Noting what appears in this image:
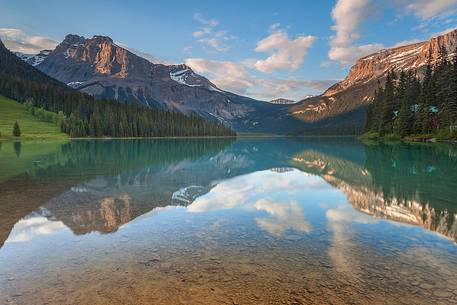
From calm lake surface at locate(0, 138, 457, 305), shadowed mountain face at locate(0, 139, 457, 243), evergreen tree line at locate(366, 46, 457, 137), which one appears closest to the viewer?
calm lake surface at locate(0, 138, 457, 305)

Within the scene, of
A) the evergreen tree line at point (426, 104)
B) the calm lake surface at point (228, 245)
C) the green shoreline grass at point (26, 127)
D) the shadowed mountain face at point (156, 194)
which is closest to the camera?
the calm lake surface at point (228, 245)

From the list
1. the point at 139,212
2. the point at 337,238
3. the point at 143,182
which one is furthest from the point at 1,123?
the point at 337,238

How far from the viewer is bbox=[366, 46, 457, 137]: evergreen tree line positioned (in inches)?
3558

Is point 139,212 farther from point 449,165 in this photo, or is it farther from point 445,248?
point 449,165

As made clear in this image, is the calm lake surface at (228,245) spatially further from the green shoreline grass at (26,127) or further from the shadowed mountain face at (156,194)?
the green shoreline grass at (26,127)

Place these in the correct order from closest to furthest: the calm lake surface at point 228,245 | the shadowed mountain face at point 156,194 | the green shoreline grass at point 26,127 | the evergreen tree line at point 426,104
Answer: the calm lake surface at point 228,245 → the shadowed mountain face at point 156,194 → the evergreen tree line at point 426,104 → the green shoreline grass at point 26,127

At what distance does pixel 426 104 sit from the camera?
101 meters

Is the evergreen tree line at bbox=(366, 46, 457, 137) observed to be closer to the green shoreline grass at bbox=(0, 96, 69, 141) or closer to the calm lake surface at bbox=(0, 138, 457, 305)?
the calm lake surface at bbox=(0, 138, 457, 305)

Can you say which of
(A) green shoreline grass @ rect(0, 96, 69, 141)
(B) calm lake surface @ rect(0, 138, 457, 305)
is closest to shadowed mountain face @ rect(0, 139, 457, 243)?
(B) calm lake surface @ rect(0, 138, 457, 305)

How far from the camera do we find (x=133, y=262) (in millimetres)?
12055

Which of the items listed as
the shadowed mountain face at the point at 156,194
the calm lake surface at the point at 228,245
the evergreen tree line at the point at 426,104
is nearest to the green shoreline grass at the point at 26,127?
the shadowed mountain face at the point at 156,194

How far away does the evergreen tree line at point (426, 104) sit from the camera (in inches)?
3558

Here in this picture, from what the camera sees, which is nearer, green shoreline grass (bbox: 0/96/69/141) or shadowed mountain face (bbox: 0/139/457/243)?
shadowed mountain face (bbox: 0/139/457/243)

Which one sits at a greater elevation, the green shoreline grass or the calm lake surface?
the green shoreline grass
